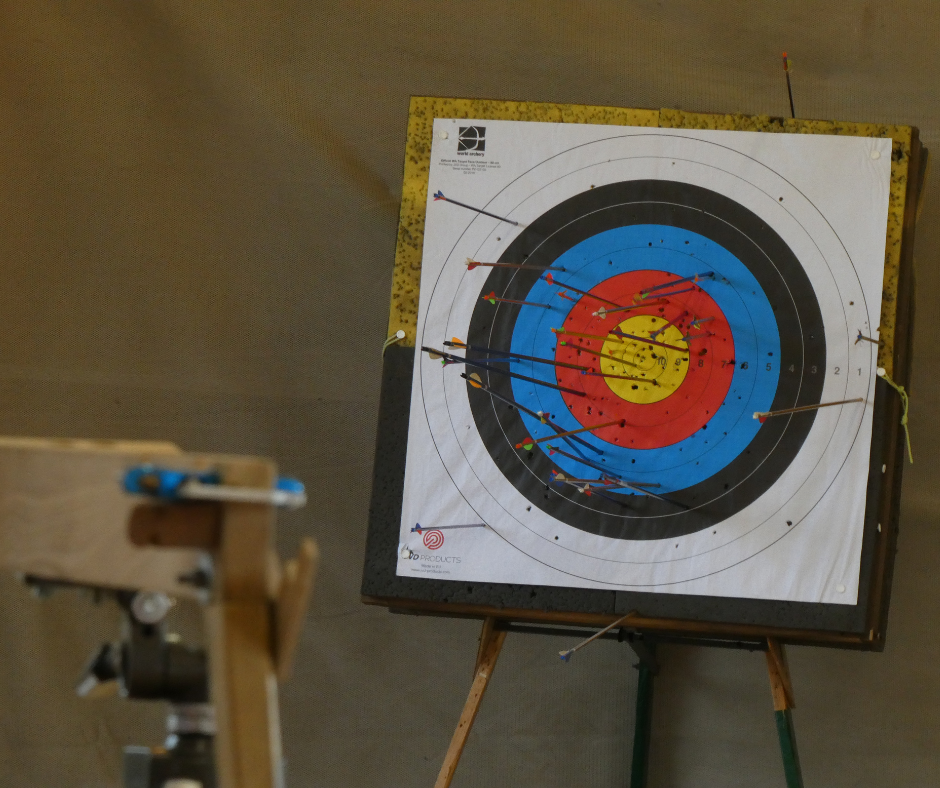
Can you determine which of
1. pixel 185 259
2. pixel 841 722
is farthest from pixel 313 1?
pixel 841 722

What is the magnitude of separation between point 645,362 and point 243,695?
1128 millimetres

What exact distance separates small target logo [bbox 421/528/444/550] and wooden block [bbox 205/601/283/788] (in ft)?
3.14

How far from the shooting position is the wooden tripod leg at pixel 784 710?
1.41m

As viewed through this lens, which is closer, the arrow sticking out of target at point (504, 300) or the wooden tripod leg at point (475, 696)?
the wooden tripod leg at point (475, 696)

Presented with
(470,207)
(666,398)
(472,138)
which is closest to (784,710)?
(666,398)

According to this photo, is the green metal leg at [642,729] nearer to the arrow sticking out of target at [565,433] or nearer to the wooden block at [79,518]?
the arrow sticking out of target at [565,433]

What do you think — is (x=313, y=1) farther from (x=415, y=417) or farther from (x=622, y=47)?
(x=415, y=417)

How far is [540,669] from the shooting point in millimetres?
2090

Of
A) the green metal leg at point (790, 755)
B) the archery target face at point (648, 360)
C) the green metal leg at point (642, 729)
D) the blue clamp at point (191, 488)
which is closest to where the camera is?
the blue clamp at point (191, 488)

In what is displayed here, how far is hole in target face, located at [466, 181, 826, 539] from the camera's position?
1552 millimetres

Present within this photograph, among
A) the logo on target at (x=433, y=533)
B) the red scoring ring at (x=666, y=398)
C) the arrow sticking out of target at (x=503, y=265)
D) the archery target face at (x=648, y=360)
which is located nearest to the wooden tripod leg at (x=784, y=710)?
the archery target face at (x=648, y=360)

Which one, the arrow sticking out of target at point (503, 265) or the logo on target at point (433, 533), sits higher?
the arrow sticking out of target at point (503, 265)

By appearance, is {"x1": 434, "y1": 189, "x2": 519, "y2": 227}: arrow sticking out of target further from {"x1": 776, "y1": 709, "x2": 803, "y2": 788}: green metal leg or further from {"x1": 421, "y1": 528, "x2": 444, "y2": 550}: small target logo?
{"x1": 776, "y1": 709, "x2": 803, "y2": 788}: green metal leg

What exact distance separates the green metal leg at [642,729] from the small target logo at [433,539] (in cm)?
59
